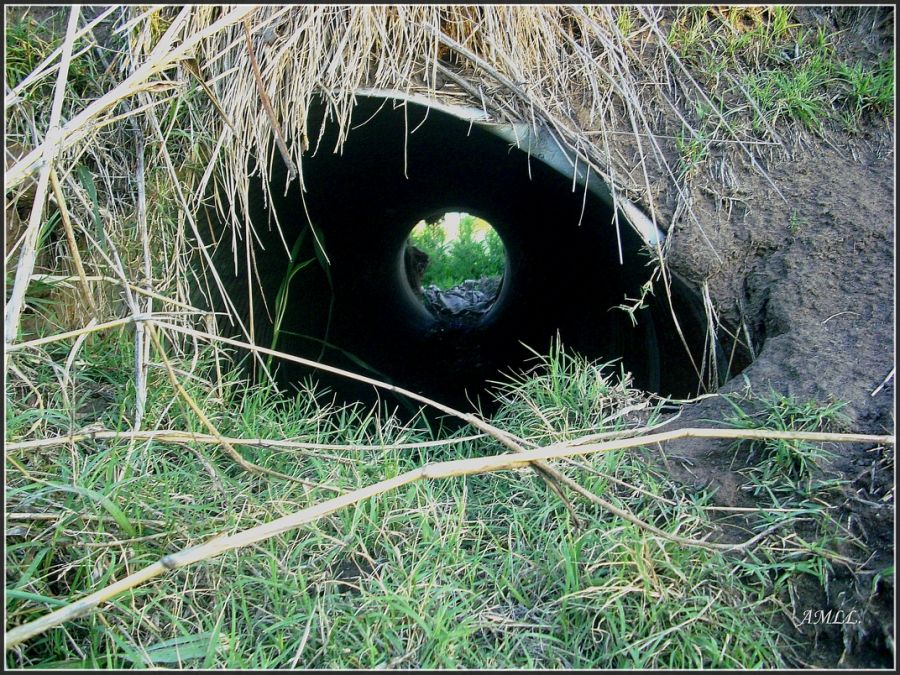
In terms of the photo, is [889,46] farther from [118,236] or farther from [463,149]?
[118,236]

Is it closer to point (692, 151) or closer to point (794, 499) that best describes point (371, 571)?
point (794, 499)

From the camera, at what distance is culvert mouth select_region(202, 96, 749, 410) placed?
308 cm

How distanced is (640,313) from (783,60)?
143cm

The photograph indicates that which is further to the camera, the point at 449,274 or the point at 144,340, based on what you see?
the point at 449,274

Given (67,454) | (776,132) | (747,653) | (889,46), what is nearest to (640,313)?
(776,132)

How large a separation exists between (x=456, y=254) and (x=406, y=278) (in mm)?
1987

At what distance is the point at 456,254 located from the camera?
29.9 feet

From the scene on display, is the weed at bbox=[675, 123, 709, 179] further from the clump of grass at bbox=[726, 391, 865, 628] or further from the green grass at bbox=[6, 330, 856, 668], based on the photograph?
the green grass at bbox=[6, 330, 856, 668]

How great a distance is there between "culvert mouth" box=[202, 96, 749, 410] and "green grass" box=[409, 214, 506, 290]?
1.55m

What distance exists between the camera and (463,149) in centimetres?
353

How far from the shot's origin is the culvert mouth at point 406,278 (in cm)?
308

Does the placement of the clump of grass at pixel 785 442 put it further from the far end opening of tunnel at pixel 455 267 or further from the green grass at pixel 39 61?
the far end opening of tunnel at pixel 455 267

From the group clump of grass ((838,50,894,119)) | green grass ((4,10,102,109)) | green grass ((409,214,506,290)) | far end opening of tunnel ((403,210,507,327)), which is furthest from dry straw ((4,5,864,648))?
green grass ((409,214,506,290))

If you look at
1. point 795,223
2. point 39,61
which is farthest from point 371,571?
point 39,61
